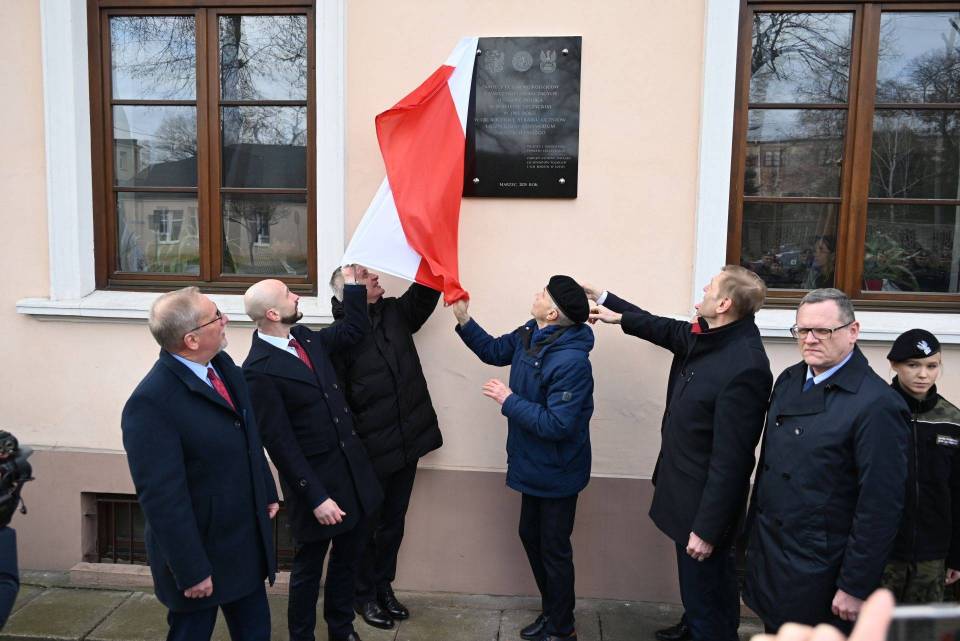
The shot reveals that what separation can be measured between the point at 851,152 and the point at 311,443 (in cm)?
320

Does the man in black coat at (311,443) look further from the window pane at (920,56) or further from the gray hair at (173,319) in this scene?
the window pane at (920,56)

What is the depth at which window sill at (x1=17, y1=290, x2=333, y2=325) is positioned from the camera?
406cm

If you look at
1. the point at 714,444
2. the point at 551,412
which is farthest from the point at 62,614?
the point at 714,444

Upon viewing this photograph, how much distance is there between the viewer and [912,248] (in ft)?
12.9

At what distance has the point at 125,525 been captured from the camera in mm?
4336

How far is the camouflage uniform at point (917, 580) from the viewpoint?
275cm

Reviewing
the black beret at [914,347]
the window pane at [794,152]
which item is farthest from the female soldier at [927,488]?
the window pane at [794,152]

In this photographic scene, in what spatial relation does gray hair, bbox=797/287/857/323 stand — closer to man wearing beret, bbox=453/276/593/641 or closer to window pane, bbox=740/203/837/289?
man wearing beret, bbox=453/276/593/641

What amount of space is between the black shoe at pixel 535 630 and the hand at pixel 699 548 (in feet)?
3.51

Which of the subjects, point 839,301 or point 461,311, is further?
point 461,311

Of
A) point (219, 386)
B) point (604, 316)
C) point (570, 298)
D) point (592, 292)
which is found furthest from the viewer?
point (592, 292)

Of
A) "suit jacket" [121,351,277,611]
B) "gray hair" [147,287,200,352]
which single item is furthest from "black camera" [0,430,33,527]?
"gray hair" [147,287,200,352]

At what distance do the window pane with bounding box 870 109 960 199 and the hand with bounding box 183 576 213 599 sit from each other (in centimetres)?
377

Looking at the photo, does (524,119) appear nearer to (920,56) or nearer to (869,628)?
(920,56)
